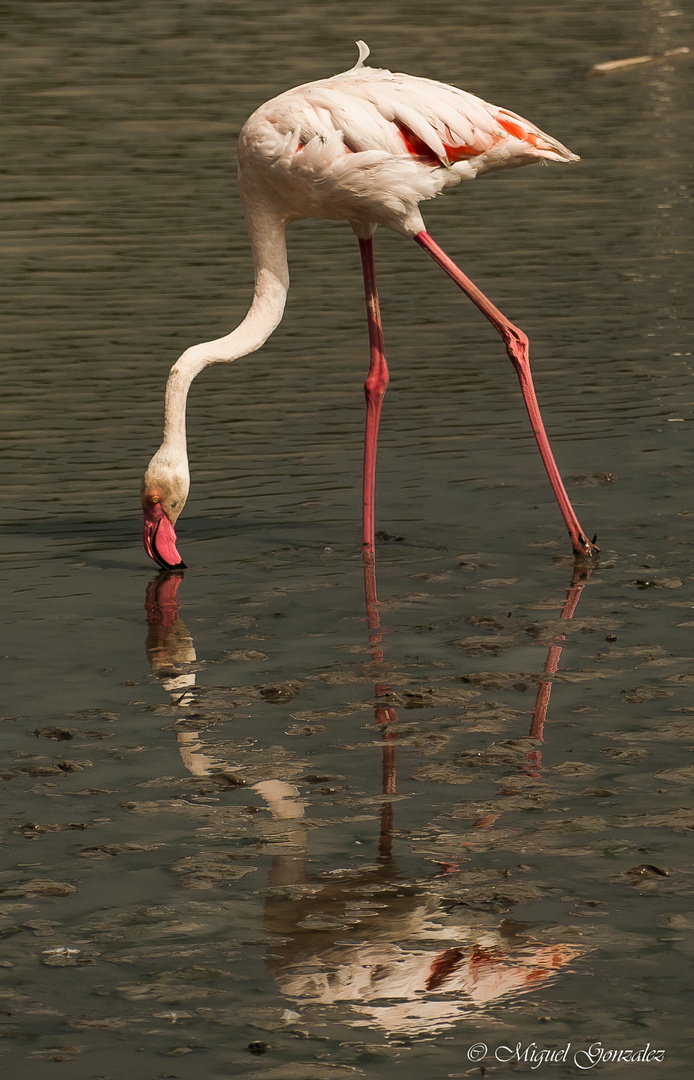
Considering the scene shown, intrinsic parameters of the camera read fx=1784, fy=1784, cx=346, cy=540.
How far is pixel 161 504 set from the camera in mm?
7820

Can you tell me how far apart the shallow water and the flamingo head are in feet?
0.48

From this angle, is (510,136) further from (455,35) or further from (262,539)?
(455,35)

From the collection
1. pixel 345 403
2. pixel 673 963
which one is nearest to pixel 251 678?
pixel 673 963

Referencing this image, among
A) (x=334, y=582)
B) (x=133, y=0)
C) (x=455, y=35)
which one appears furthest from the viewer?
(x=133, y=0)

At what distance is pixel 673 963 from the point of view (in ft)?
14.1

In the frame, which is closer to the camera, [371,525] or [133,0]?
[371,525]

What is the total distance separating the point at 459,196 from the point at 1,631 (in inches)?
391

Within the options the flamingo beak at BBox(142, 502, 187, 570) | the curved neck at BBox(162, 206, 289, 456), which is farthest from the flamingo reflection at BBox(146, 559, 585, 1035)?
the curved neck at BBox(162, 206, 289, 456)

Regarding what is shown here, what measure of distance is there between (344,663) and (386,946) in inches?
89.0

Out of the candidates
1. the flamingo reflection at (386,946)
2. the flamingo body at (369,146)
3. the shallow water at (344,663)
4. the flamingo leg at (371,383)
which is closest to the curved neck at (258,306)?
the flamingo body at (369,146)

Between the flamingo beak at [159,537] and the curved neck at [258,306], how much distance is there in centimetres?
60
